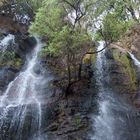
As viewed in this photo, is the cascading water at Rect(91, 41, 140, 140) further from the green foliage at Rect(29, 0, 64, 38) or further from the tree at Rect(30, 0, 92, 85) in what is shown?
the green foliage at Rect(29, 0, 64, 38)

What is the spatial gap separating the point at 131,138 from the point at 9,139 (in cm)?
636

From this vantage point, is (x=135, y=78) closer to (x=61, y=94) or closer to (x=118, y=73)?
(x=118, y=73)

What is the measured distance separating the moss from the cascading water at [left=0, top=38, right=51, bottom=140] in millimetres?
5387

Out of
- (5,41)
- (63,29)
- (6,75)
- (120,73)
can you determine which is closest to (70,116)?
(63,29)

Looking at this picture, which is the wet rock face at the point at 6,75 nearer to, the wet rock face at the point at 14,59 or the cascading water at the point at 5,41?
the wet rock face at the point at 14,59

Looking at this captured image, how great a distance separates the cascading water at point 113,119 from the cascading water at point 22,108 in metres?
3.25

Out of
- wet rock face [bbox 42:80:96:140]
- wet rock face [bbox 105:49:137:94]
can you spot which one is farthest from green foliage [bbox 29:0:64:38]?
→ wet rock face [bbox 105:49:137:94]

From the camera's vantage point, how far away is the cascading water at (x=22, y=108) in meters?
17.3

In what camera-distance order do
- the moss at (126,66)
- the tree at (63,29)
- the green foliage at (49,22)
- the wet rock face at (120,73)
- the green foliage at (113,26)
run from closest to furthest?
the tree at (63,29) → the green foliage at (113,26) → the green foliage at (49,22) → the wet rock face at (120,73) → the moss at (126,66)

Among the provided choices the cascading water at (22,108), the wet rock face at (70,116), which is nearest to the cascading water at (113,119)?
the wet rock face at (70,116)

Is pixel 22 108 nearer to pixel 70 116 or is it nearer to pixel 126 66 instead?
pixel 70 116

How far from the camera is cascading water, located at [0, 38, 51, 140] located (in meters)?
17.3

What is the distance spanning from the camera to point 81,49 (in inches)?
782

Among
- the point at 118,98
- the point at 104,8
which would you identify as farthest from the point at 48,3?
the point at 118,98
